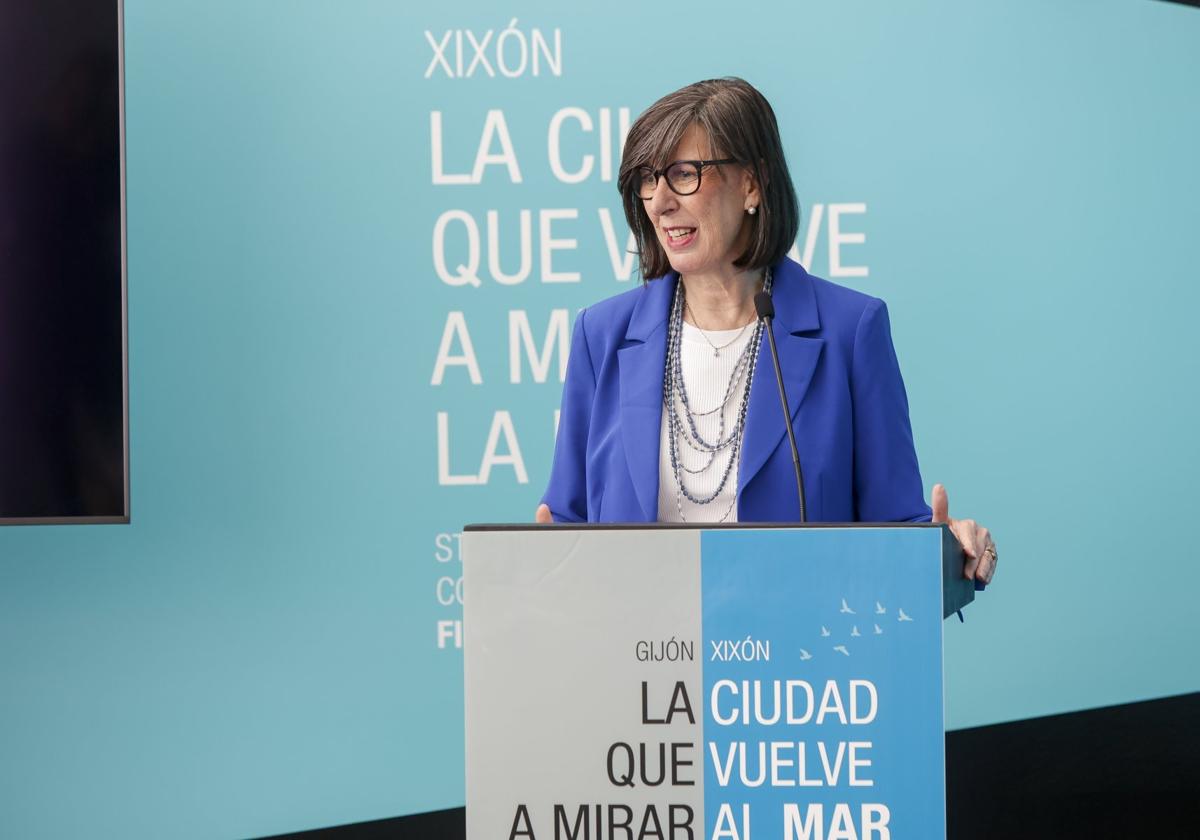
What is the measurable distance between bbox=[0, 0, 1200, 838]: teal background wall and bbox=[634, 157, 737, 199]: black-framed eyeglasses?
1447 mm

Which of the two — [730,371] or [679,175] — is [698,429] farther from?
[679,175]

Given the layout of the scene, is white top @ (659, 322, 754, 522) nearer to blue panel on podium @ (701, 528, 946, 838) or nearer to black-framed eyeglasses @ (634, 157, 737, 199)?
black-framed eyeglasses @ (634, 157, 737, 199)

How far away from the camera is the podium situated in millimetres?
1291

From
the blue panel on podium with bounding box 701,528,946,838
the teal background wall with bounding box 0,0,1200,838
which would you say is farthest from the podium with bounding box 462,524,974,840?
the teal background wall with bounding box 0,0,1200,838

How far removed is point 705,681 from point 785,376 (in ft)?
2.07

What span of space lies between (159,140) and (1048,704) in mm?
2632

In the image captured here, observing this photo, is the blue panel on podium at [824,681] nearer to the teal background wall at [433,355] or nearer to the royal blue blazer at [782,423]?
the royal blue blazer at [782,423]

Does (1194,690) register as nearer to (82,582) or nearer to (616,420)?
(616,420)

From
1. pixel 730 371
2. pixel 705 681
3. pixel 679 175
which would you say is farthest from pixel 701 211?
pixel 705 681

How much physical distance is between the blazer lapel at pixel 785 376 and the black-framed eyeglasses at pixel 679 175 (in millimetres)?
202

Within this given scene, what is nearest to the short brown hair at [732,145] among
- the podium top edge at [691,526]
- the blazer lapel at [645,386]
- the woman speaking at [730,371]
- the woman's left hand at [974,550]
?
the woman speaking at [730,371]

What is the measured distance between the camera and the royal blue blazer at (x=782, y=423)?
5.96 feet

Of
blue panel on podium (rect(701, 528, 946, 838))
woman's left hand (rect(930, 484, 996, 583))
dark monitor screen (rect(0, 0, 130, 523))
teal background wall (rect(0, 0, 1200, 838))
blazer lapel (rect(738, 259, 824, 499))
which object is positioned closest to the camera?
blue panel on podium (rect(701, 528, 946, 838))

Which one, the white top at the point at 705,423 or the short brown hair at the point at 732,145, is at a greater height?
the short brown hair at the point at 732,145
